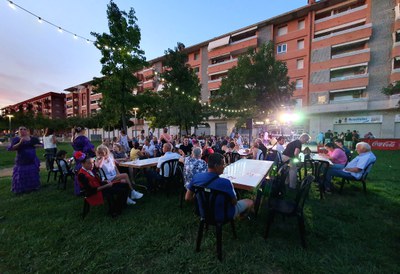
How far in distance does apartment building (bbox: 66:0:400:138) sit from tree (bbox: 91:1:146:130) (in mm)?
4189

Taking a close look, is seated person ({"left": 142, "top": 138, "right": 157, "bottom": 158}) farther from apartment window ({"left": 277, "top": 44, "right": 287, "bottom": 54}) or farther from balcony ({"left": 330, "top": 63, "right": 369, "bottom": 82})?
apartment window ({"left": 277, "top": 44, "right": 287, "bottom": 54})

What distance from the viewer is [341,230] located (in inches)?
120

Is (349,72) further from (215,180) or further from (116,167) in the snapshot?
(116,167)

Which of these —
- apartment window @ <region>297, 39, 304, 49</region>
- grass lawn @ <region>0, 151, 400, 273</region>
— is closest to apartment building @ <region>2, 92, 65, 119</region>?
apartment window @ <region>297, 39, 304, 49</region>

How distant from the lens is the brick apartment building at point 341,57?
61.8 ft

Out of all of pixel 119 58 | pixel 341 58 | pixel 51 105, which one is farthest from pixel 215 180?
pixel 51 105

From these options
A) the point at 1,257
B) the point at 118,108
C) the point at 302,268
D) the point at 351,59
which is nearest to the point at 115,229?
the point at 1,257

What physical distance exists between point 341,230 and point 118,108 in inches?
550

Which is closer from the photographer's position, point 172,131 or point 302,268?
point 302,268

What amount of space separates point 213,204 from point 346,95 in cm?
2596

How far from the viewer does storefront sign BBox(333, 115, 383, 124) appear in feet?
64.3

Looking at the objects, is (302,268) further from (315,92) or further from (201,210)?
(315,92)

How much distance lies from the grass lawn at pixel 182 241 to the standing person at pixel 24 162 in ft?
2.91

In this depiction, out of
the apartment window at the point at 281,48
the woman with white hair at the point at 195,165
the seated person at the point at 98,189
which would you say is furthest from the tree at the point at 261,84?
the seated person at the point at 98,189
